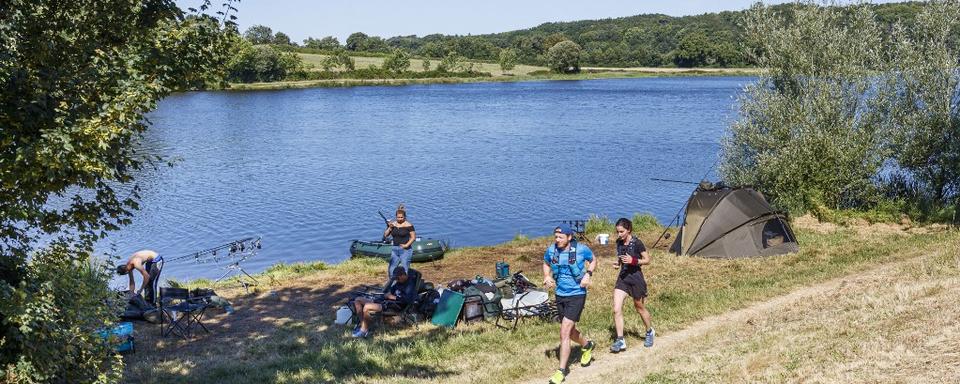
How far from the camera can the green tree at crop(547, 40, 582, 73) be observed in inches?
5620

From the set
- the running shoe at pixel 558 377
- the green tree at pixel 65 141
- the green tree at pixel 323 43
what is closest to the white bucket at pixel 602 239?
the running shoe at pixel 558 377

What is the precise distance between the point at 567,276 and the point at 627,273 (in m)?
1.51

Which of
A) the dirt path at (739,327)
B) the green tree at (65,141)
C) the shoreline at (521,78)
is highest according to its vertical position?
the green tree at (65,141)

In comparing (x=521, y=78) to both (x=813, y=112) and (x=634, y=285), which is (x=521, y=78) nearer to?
(x=813, y=112)

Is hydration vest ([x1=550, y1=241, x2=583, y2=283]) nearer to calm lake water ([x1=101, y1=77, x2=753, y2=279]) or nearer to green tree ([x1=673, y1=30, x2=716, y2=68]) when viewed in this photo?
calm lake water ([x1=101, y1=77, x2=753, y2=279])

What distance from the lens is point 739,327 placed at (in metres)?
11.5

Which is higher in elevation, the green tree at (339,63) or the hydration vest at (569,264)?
the hydration vest at (569,264)

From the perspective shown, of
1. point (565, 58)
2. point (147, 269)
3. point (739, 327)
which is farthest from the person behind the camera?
point (565, 58)

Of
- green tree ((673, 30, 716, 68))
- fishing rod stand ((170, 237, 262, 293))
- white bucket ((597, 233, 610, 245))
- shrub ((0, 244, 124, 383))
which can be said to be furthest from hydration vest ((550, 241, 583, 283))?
green tree ((673, 30, 716, 68))

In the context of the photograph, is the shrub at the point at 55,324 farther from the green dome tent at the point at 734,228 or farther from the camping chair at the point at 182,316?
the green dome tent at the point at 734,228

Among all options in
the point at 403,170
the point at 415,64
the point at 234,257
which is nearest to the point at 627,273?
the point at 234,257

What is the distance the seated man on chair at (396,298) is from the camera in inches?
515

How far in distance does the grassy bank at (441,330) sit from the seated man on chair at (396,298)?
0.40 meters

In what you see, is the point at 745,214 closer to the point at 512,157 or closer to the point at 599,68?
the point at 512,157
